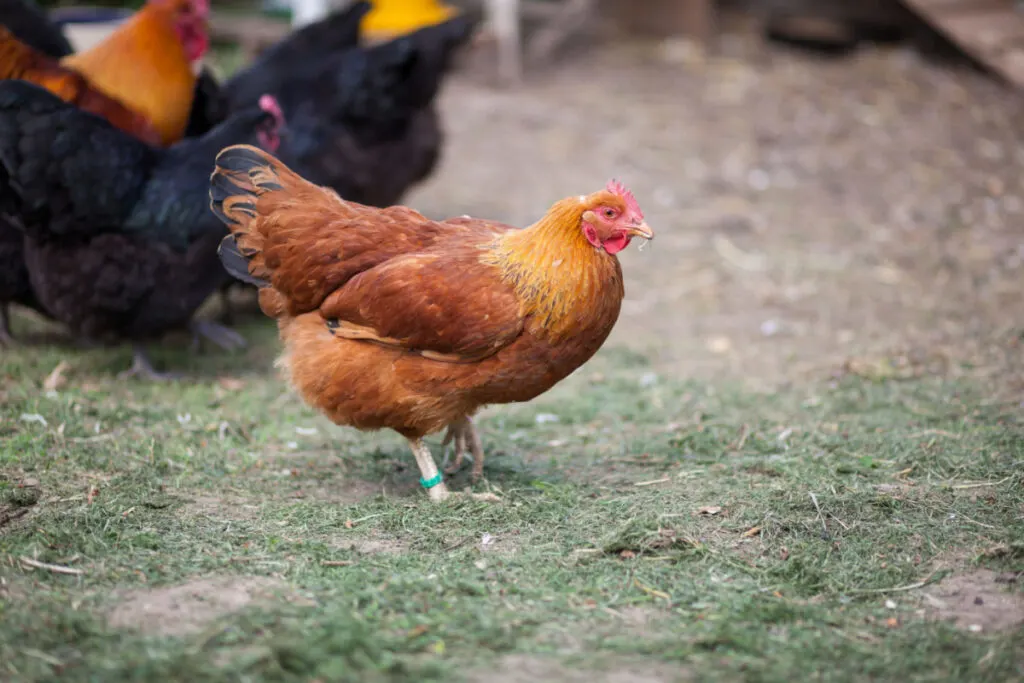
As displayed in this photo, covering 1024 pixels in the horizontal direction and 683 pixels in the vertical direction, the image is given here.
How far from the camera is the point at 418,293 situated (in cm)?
399

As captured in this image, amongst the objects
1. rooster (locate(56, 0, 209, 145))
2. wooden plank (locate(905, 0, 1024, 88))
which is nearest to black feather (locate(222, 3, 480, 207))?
rooster (locate(56, 0, 209, 145))

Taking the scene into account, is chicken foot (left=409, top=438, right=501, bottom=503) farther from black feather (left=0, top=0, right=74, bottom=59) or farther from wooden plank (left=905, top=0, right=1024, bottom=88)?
wooden plank (left=905, top=0, right=1024, bottom=88)

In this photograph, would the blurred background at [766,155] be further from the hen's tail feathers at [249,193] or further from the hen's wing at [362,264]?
the hen's tail feathers at [249,193]

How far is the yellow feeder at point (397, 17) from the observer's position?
33.2ft

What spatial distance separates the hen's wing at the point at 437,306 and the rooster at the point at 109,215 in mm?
1923

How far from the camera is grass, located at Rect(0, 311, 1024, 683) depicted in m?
2.96

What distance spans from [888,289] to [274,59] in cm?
514

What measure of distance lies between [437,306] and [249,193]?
3.78 ft

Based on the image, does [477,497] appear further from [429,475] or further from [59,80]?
[59,80]

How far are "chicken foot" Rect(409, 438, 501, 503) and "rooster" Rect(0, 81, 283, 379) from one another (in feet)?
7.15

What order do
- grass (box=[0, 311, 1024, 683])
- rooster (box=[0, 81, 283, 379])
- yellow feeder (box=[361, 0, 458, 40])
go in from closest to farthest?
grass (box=[0, 311, 1024, 683])
rooster (box=[0, 81, 283, 379])
yellow feeder (box=[361, 0, 458, 40])

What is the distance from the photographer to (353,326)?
4176mm

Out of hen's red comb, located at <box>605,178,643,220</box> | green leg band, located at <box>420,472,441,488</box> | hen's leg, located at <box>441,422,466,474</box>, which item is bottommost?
hen's leg, located at <box>441,422,466,474</box>

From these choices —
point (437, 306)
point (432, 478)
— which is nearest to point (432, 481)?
point (432, 478)
